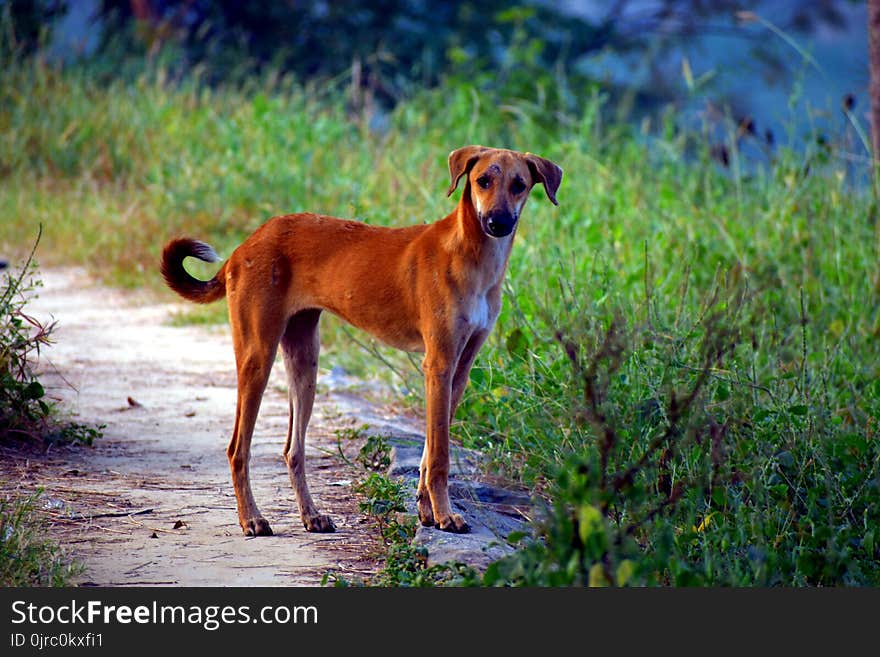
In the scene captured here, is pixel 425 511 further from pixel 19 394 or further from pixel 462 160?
pixel 19 394

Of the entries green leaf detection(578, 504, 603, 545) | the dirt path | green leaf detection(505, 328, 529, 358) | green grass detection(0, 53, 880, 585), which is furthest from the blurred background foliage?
green leaf detection(578, 504, 603, 545)

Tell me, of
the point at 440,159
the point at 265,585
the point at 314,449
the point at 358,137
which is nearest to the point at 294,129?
the point at 358,137

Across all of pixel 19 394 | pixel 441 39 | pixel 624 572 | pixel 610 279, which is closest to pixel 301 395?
pixel 19 394

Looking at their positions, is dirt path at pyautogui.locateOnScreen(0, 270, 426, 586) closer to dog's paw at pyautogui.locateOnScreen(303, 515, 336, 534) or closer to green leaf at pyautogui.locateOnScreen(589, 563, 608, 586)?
dog's paw at pyautogui.locateOnScreen(303, 515, 336, 534)

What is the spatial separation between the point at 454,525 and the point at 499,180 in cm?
127

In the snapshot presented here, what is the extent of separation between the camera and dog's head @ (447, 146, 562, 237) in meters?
4.44

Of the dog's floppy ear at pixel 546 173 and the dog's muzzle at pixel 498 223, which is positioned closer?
the dog's muzzle at pixel 498 223

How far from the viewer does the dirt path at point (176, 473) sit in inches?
169

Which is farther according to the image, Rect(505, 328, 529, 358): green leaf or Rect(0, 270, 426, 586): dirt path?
Rect(505, 328, 529, 358): green leaf

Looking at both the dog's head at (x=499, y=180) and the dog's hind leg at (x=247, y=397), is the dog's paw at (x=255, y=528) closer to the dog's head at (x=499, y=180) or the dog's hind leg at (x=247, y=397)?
the dog's hind leg at (x=247, y=397)

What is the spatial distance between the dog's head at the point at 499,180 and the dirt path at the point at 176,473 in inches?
50.2

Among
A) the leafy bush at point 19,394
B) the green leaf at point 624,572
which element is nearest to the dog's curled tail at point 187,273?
the leafy bush at point 19,394

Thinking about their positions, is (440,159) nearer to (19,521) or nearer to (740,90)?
(19,521)

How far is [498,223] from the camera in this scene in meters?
4.41
